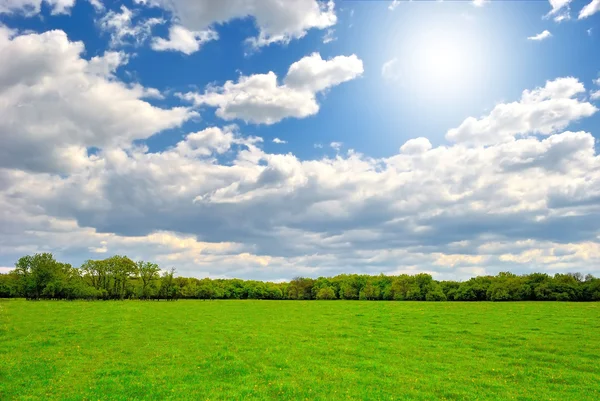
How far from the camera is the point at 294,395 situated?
2258 centimetres

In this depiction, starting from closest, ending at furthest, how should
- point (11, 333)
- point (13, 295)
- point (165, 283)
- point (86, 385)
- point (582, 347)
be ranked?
point (86, 385) < point (582, 347) < point (11, 333) < point (13, 295) < point (165, 283)

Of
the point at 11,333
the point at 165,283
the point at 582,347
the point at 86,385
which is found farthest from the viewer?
the point at 165,283

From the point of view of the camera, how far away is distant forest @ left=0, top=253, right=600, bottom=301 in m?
132

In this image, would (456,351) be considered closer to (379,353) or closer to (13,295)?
(379,353)

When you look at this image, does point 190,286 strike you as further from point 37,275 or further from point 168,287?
point 37,275

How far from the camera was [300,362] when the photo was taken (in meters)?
31.0

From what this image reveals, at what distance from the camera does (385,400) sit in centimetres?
2198

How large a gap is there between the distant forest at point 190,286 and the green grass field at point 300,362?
3689 inches

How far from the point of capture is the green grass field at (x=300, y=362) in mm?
23547

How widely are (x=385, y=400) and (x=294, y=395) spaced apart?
17.3 feet

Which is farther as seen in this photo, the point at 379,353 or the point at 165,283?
the point at 165,283

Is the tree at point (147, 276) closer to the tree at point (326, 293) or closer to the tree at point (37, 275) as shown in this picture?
the tree at point (37, 275)

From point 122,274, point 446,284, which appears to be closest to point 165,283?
point 122,274

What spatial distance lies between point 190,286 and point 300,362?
174 m
